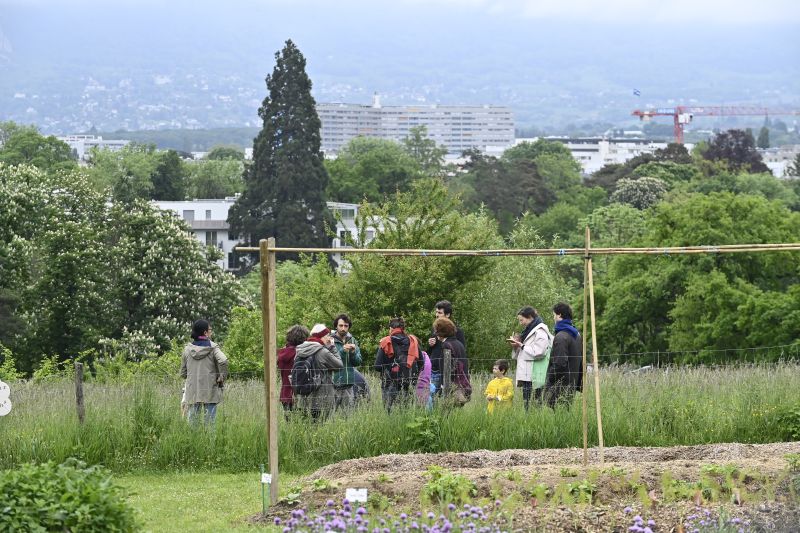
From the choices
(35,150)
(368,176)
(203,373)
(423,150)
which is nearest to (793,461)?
(203,373)

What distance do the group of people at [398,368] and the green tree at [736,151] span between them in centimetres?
13944

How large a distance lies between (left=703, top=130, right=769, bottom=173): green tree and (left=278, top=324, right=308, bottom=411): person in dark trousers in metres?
140

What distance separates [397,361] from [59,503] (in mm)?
6957

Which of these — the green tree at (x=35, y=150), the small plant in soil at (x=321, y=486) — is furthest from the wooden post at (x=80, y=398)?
the green tree at (x=35, y=150)

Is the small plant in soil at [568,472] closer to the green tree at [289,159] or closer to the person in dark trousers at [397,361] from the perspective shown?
the person in dark trousers at [397,361]

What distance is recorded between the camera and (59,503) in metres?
9.02

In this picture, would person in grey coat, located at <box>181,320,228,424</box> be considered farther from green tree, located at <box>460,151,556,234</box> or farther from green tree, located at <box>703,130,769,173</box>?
green tree, located at <box>703,130,769,173</box>

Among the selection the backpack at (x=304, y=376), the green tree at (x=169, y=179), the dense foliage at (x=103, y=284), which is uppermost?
the green tree at (x=169, y=179)

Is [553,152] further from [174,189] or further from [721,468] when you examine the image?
[721,468]

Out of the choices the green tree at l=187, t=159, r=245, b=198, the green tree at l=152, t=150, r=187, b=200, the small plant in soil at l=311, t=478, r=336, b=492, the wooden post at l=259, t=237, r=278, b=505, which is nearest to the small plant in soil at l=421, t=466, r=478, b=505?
the small plant in soil at l=311, t=478, r=336, b=492

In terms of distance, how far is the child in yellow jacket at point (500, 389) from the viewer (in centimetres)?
1568

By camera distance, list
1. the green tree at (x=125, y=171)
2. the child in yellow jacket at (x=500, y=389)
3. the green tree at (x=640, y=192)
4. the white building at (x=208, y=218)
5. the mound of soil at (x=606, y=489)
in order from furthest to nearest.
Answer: the white building at (x=208, y=218)
the green tree at (x=125, y=171)
the green tree at (x=640, y=192)
the child in yellow jacket at (x=500, y=389)
the mound of soil at (x=606, y=489)

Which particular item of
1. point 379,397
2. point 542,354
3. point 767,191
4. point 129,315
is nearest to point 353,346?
point 379,397

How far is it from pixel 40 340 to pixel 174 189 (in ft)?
299
